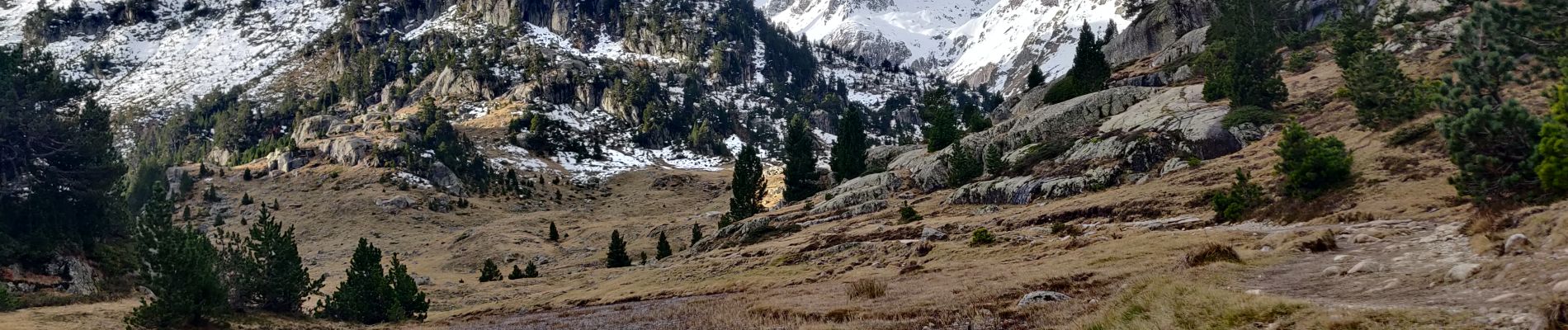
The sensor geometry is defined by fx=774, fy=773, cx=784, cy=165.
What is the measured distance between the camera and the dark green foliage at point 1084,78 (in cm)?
8294

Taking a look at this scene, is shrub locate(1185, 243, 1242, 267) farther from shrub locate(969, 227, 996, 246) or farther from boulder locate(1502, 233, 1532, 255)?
shrub locate(969, 227, 996, 246)

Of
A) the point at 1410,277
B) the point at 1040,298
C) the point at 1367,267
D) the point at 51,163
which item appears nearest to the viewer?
the point at 1410,277

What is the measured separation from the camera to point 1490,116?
2117cm

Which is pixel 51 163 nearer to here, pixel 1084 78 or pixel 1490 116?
pixel 1490 116

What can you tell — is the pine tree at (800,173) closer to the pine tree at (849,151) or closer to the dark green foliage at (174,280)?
the pine tree at (849,151)

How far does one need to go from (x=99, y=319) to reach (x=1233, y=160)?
51808mm

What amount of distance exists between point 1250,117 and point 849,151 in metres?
47.9

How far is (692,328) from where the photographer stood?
2214 cm

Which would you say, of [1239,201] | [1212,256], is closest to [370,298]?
[1212,256]

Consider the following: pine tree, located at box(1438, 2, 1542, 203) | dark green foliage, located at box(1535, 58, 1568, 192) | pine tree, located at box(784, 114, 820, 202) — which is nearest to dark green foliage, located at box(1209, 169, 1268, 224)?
pine tree, located at box(1438, 2, 1542, 203)

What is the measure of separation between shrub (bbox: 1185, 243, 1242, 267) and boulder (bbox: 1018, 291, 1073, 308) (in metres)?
4.11

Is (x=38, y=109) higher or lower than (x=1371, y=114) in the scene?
higher

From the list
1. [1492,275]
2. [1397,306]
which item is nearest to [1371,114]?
[1492,275]

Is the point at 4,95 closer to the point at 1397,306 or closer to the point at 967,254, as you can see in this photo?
the point at 967,254
